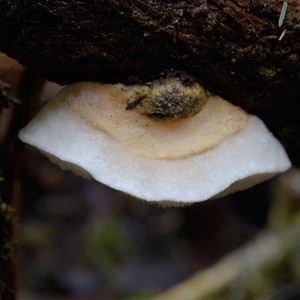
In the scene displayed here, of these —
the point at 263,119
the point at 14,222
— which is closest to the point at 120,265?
the point at 14,222

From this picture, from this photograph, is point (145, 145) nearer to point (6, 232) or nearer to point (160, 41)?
point (160, 41)

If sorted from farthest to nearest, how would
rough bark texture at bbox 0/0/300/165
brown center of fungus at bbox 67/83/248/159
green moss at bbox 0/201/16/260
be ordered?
green moss at bbox 0/201/16/260, brown center of fungus at bbox 67/83/248/159, rough bark texture at bbox 0/0/300/165

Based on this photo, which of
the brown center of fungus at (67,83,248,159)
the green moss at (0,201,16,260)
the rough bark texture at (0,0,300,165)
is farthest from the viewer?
the green moss at (0,201,16,260)

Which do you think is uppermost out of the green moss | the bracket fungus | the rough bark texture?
the rough bark texture

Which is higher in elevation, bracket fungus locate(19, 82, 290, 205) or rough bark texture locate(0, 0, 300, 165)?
rough bark texture locate(0, 0, 300, 165)

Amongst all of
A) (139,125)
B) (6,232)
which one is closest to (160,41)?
(139,125)

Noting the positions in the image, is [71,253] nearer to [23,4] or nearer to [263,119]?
[263,119]

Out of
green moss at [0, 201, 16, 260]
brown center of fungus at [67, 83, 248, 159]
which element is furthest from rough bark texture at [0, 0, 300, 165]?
green moss at [0, 201, 16, 260]

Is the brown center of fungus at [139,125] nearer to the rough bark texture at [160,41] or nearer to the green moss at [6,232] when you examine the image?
the rough bark texture at [160,41]

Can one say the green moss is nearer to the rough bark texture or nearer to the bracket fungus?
the bracket fungus
